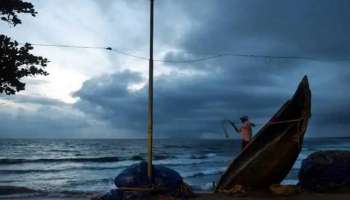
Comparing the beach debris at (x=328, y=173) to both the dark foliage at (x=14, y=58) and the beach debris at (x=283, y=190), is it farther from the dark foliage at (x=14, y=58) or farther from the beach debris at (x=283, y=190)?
the dark foliage at (x=14, y=58)

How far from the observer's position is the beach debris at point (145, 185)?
1169 centimetres

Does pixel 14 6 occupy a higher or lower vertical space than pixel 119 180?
higher

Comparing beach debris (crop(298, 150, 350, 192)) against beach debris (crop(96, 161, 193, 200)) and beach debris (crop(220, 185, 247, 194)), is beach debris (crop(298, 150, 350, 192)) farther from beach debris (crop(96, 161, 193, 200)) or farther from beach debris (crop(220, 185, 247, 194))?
beach debris (crop(96, 161, 193, 200))

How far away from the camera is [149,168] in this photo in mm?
12047

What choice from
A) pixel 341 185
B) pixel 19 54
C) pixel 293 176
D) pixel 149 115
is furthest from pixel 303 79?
pixel 293 176

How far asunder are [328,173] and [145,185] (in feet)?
19.0

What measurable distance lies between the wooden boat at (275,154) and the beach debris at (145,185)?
178 cm

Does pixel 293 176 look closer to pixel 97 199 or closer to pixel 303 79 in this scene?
pixel 303 79

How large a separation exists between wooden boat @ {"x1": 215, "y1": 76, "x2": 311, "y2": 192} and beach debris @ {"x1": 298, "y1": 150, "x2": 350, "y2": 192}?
942 millimetres

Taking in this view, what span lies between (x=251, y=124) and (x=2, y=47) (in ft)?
24.6

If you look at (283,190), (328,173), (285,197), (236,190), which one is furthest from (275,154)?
(328,173)

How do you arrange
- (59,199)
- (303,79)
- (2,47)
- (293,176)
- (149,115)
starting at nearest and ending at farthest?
(2,47) < (149,115) < (303,79) < (59,199) < (293,176)

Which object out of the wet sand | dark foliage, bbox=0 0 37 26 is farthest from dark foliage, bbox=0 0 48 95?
the wet sand

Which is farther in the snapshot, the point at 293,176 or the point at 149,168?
the point at 293,176
